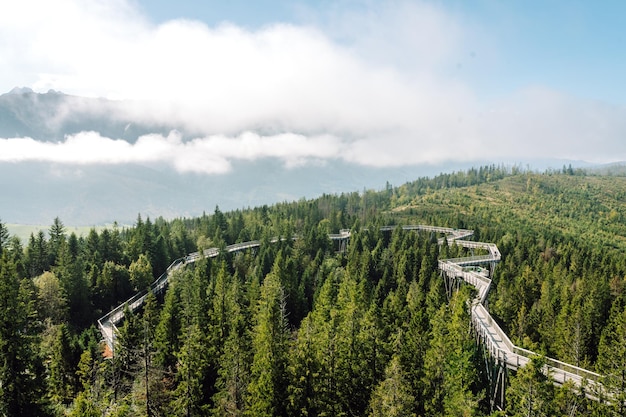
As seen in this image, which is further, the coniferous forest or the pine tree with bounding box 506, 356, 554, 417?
the coniferous forest

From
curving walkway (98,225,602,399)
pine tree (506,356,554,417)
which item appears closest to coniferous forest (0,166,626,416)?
pine tree (506,356,554,417)

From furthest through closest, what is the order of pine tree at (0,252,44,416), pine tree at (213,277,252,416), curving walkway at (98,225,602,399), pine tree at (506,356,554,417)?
pine tree at (213,277,252,416)
curving walkway at (98,225,602,399)
pine tree at (0,252,44,416)
pine tree at (506,356,554,417)

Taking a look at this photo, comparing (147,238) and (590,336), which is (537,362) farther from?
(147,238)

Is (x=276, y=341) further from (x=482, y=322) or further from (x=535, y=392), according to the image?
(x=482, y=322)

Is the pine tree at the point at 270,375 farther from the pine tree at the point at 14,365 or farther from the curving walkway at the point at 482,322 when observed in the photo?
the curving walkway at the point at 482,322

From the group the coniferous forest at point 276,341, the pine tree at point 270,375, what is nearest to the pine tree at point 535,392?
the coniferous forest at point 276,341

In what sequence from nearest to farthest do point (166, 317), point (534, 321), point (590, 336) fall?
point (166, 317), point (590, 336), point (534, 321)

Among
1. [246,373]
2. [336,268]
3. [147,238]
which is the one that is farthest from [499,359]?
[147,238]

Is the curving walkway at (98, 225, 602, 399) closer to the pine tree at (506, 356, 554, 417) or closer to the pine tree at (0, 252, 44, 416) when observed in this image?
the pine tree at (506, 356, 554, 417)
